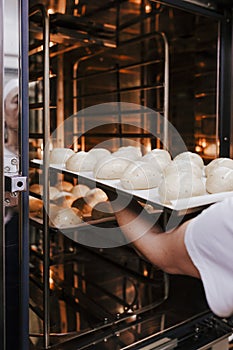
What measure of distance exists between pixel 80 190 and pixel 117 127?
0.30 m

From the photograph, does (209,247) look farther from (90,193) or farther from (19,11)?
(90,193)

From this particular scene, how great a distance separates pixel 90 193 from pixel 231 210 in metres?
0.93

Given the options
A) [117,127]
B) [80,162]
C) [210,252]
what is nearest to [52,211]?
[80,162]

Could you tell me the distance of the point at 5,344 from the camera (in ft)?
3.03

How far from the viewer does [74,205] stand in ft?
4.99

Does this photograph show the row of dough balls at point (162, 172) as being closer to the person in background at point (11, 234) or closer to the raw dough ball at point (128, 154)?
the raw dough ball at point (128, 154)

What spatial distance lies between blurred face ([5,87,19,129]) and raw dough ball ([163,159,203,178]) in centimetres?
44

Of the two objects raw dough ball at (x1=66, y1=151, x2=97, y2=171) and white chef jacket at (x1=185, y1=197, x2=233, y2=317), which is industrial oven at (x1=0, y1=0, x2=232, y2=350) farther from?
white chef jacket at (x1=185, y1=197, x2=233, y2=317)

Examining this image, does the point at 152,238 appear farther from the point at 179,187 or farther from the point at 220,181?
the point at 220,181

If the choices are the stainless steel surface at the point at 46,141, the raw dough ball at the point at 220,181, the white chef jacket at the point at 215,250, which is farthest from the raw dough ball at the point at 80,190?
the white chef jacket at the point at 215,250

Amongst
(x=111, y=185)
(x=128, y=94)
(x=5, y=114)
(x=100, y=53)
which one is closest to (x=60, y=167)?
(x=111, y=185)

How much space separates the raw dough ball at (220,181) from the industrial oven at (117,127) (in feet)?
0.52

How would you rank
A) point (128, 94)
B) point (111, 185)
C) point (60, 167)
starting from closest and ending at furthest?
point (111, 185) < point (60, 167) < point (128, 94)

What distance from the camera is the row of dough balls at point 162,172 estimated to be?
1010mm
